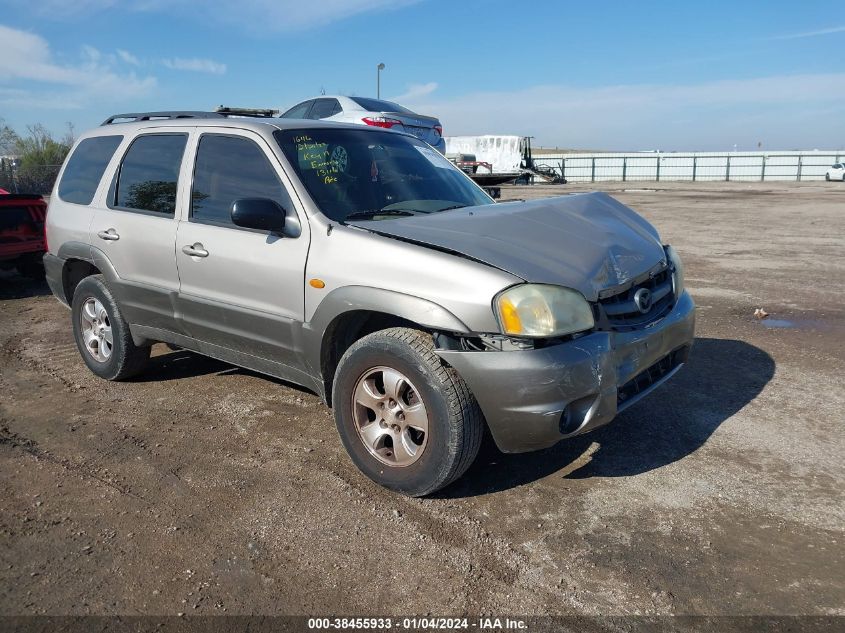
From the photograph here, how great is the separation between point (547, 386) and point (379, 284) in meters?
0.93

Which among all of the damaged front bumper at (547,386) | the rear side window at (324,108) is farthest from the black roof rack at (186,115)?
the rear side window at (324,108)

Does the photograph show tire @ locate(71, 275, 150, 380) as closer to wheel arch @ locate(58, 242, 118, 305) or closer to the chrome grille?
wheel arch @ locate(58, 242, 118, 305)

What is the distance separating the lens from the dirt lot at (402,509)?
262cm

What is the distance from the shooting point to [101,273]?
5.05 m

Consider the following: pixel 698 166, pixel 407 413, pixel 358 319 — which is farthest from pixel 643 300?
pixel 698 166

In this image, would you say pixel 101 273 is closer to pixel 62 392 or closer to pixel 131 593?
pixel 62 392

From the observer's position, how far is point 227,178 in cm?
413

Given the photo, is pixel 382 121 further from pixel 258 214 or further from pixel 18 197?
pixel 258 214

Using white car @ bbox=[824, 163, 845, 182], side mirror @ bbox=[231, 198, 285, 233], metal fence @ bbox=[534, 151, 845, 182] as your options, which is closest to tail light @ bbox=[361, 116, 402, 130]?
side mirror @ bbox=[231, 198, 285, 233]

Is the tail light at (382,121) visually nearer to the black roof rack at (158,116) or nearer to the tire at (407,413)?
the black roof rack at (158,116)

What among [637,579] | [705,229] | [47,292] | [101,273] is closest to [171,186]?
[101,273]

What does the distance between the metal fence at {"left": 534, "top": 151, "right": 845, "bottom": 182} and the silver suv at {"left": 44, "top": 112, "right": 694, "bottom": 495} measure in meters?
44.3

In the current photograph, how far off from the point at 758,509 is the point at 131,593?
272 centimetres

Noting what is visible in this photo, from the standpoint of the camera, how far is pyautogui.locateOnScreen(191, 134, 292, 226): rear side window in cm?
391
